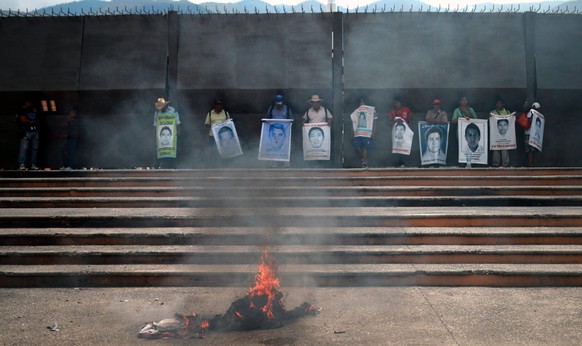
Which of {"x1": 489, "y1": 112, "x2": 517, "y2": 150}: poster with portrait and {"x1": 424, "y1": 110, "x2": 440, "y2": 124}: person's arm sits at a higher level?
{"x1": 424, "y1": 110, "x2": 440, "y2": 124}: person's arm

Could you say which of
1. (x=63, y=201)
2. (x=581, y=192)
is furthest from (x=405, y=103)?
(x=63, y=201)

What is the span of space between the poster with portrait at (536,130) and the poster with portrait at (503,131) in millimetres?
345

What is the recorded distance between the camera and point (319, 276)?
6301mm

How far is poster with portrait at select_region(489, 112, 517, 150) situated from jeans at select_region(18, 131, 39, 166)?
929 centimetres

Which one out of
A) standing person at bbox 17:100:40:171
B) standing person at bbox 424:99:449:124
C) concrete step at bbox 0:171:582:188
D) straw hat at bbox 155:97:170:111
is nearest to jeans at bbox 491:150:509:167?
standing person at bbox 424:99:449:124

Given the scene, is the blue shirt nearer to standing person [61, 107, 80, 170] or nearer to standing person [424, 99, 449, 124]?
standing person [424, 99, 449, 124]

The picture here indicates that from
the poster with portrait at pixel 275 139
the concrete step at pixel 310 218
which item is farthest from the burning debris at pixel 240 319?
the poster with portrait at pixel 275 139

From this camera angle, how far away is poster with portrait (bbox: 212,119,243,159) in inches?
449

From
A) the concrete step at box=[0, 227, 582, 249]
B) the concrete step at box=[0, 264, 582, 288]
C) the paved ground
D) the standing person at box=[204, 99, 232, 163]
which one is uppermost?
the standing person at box=[204, 99, 232, 163]

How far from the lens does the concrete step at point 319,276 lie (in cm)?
621

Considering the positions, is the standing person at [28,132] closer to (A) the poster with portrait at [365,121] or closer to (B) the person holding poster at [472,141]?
(A) the poster with portrait at [365,121]

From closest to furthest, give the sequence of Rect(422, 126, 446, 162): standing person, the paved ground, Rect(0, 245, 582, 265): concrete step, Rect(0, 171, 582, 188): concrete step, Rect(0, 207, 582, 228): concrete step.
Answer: the paved ground
Rect(0, 245, 582, 265): concrete step
Rect(0, 207, 582, 228): concrete step
Rect(0, 171, 582, 188): concrete step
Rect(422, 126, 446, 162): standing person

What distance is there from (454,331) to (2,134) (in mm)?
10962

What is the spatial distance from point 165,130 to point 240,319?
7.19 meters
